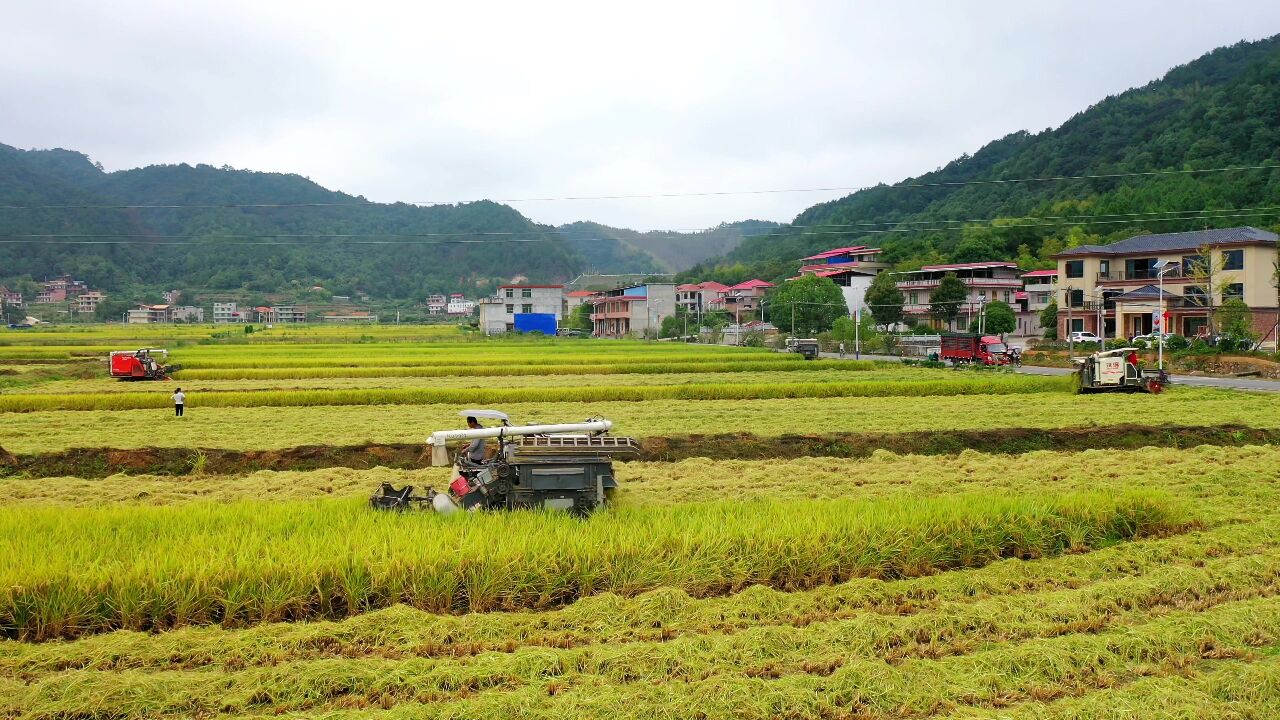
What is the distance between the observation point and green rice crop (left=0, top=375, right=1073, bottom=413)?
24094 mm

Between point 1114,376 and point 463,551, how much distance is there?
2385 centimetres

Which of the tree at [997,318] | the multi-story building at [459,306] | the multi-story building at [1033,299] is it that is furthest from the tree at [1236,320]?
the multi-story building at [459,306]

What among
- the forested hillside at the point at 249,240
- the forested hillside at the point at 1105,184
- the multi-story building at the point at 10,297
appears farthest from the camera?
the forested hillside at the point at 249,240

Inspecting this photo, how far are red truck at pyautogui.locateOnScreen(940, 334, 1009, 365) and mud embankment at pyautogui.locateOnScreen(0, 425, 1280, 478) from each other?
22347 millimetres

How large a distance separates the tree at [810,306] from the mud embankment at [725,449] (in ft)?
165

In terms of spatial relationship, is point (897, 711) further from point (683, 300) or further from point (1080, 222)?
point (683, 300)

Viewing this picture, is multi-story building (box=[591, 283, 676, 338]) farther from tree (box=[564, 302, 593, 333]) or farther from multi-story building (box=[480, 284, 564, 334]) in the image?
tree (box=[564, 302, 593, 333])

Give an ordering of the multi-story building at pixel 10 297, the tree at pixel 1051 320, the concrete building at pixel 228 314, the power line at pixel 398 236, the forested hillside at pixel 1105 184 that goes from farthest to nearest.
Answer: the concrete building at pixel 228 314
the multi-story building at pixel 10 297
the power line at pixel 398 236
the forested hillside at pixel 1105 184
the tree at pixel 1051 320

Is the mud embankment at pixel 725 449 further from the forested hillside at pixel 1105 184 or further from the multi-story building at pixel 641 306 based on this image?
the multi-story building at pixel 641 306

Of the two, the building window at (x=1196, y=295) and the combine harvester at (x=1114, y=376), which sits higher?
the building window at (x=1196, y=295)

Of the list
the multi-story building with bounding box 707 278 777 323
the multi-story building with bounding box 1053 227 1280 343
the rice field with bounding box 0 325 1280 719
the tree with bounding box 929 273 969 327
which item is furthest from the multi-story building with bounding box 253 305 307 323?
the rice field with bounding box 0 325 1280 719

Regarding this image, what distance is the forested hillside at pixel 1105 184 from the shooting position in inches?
2638

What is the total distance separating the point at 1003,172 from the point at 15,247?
472ft

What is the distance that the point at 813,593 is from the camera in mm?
7109
